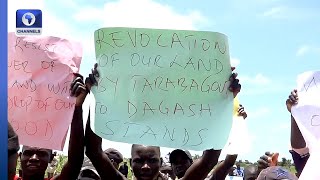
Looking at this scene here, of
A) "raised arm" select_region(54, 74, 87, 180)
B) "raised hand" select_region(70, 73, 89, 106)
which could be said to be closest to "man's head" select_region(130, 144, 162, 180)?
"raised arm" select_region(54, 74, 87, 180)

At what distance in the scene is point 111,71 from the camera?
11.1ft

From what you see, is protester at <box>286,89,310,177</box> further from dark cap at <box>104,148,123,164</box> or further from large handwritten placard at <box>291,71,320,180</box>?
dark cap at <box>104,148,123,164</box>

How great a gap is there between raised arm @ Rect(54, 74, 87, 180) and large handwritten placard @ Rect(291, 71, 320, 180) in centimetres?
140

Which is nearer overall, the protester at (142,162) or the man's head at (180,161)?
the protester at (142,162)

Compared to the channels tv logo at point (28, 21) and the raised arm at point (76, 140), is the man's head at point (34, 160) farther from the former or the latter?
the channels tv logo at point (28, 21)

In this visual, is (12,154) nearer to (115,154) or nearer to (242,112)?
(242,112)

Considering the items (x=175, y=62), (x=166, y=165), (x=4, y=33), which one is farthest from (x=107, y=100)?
(x=166, y=165)

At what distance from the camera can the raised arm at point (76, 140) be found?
3.35 m

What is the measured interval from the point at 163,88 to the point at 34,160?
3.69 ft

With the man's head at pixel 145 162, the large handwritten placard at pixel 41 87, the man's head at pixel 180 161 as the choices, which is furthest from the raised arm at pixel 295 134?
the man's head at pixel 180 161

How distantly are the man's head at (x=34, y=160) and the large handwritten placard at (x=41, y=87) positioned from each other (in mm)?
251

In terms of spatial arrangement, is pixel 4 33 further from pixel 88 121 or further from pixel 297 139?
pixel 297 139

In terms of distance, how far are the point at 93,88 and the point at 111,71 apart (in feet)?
0.54

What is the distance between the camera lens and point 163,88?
11.3ft
